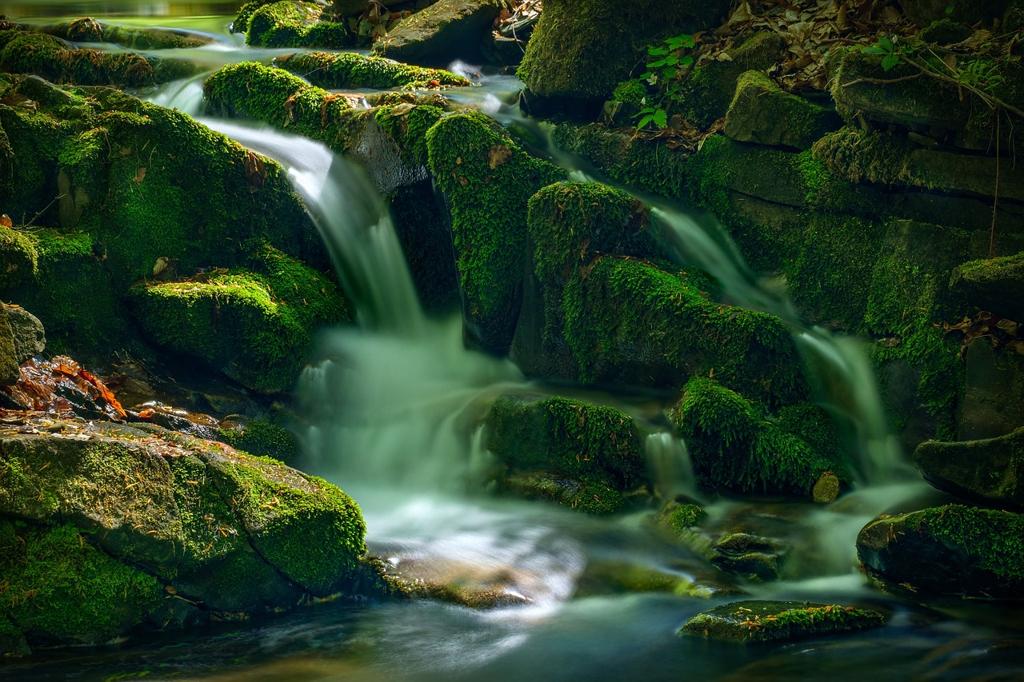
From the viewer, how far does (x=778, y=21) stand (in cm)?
870

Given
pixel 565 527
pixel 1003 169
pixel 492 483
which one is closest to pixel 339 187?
pixel 492 483

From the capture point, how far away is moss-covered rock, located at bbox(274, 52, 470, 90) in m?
10.4

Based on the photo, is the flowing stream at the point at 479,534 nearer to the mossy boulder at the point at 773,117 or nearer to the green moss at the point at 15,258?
the mossy boulder at the point at 773,117

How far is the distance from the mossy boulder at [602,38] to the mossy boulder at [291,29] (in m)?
4.62

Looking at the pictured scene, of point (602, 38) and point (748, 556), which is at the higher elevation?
point (602, 38)

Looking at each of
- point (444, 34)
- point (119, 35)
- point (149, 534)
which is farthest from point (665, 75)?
point (119, 35)

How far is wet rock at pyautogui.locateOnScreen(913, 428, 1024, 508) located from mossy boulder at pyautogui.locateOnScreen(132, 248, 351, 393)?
176 inches

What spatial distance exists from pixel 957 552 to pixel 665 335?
8.63 feet

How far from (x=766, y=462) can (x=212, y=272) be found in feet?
14.5

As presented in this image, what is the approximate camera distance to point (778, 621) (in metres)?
4.97

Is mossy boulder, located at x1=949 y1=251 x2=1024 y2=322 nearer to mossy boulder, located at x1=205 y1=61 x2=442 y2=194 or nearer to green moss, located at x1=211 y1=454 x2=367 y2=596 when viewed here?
green moss, located at x1=211 y1=454 x2=367 y2=596

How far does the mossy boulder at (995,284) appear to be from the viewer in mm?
6090

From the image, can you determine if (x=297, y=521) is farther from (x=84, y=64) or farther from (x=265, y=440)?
(x=84, y=64)

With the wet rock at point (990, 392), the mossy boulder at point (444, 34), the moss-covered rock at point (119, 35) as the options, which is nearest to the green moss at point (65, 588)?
the wet rock at point (990, 392)
